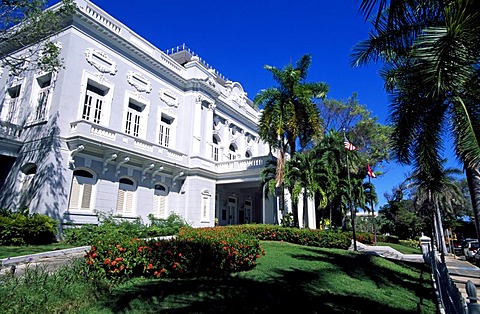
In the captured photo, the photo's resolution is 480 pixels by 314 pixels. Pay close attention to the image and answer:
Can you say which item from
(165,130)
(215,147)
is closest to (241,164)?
(215,147)

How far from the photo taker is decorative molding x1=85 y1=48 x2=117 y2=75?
621 inches

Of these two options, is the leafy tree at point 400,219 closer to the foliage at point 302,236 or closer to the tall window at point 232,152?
the tall window at point 232,152

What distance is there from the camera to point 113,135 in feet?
51.3

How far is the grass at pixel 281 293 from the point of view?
17.1 feet

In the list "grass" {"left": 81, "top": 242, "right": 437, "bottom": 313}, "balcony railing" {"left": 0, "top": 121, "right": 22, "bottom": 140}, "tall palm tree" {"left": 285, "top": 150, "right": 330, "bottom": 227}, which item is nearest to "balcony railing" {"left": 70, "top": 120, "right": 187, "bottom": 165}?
"balcony railing" {"left": 0, "top": 121, "right": 22, "bottom": 140}

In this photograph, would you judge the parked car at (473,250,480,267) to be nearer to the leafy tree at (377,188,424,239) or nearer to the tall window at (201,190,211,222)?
the tall window at (201,190,211,222)

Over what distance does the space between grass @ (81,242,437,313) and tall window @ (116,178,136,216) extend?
9694 millimetres

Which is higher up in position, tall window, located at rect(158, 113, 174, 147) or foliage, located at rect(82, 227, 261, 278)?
tall window, located at rect(158, 113, 174, 147)

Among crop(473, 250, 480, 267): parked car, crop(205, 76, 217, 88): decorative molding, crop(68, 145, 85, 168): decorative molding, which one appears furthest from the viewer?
crop(205, 76, 217, 88): decorative molding

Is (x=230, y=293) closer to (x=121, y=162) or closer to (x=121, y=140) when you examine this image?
(x=121, y=162)

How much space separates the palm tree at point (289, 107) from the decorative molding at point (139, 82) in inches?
281

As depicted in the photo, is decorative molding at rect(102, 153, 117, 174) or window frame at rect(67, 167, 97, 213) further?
decorative molding at rect(102, 153, 117, 174)

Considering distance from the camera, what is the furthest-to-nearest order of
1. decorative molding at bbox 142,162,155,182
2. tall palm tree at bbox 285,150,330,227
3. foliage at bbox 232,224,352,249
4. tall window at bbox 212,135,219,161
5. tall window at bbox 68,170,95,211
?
tall window at bbox 212,135,219,161 < decorative molding at bbox 142,162,155,182 < tall palm tree at bbox 285,150,330,227 < foliage at bbox 232,224,352,249 < tall window at bbox 68,170,95,211

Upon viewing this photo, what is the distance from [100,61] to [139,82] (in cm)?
274
